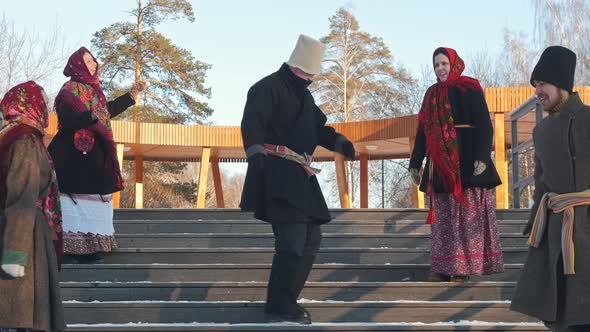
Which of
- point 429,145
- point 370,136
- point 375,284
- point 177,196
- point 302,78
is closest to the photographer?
point 302,78

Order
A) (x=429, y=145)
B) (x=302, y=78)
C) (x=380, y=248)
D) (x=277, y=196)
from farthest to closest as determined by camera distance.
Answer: (x=380, y=248)
(x=429, y=145)
(x=302, y=78)
(x=277, y=196)

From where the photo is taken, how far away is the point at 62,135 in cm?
638

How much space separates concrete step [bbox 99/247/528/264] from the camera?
21.2 feet

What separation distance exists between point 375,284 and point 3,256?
8.55 ft

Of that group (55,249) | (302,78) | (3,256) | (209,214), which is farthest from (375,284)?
(209,214)

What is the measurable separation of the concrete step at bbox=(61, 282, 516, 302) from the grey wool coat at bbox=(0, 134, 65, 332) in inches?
64.4

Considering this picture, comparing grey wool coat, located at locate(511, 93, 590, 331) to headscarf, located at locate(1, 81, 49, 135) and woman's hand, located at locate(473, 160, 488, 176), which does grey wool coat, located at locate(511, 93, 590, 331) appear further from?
headscarf, located at locate(1, 81, 49, 135)

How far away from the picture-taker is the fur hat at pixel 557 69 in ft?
12.8

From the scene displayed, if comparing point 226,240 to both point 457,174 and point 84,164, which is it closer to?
point 84,164

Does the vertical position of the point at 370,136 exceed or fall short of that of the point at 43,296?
it exceeds it

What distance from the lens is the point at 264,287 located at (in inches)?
222

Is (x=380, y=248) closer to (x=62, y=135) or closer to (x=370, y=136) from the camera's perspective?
(x=62, y=135)

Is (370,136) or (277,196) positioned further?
(370,136)

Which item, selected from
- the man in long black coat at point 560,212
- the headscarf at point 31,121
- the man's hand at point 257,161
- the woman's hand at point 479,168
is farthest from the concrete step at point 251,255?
the man in long black coat at point 560,212
